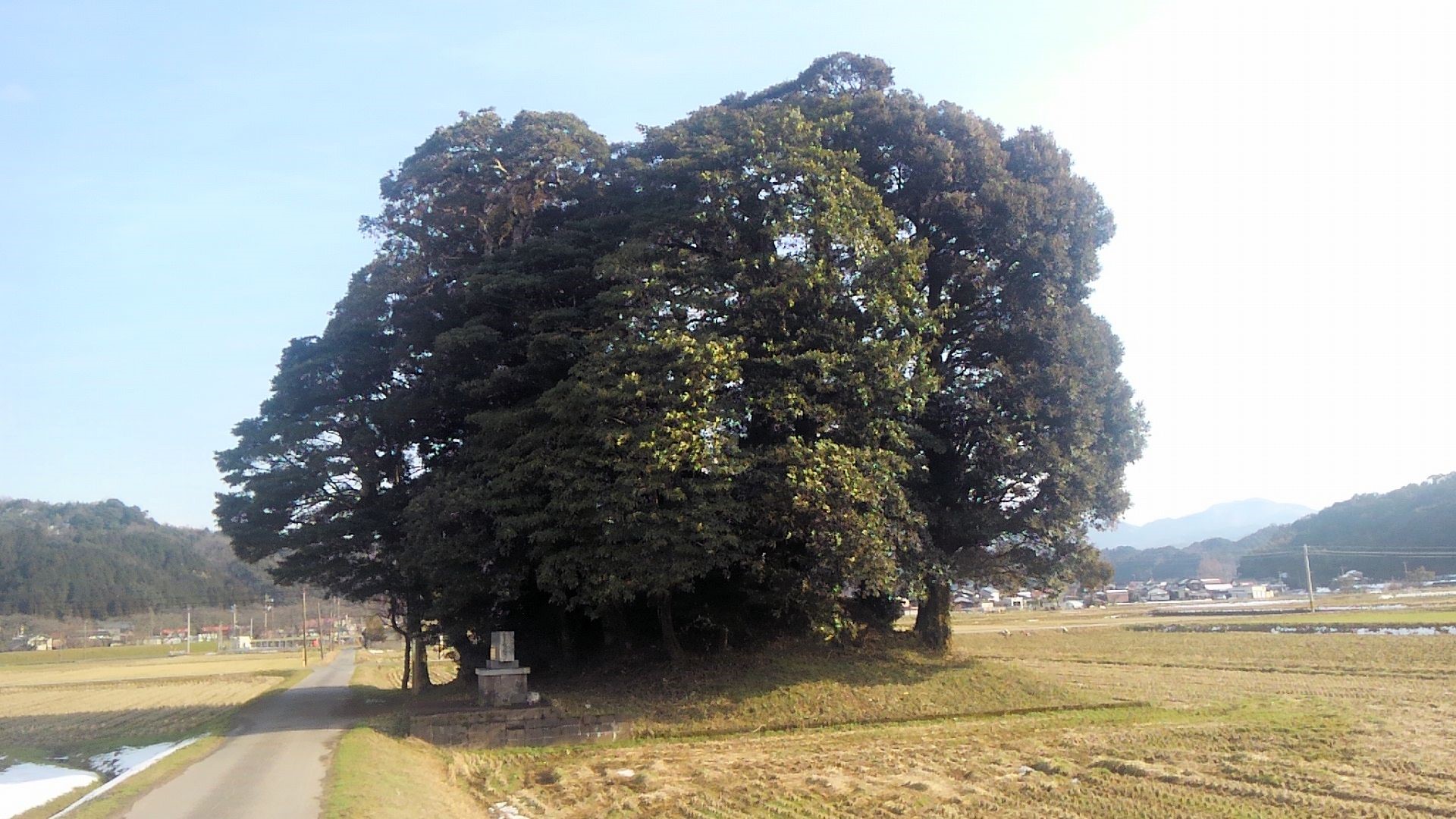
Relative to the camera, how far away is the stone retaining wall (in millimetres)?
17938

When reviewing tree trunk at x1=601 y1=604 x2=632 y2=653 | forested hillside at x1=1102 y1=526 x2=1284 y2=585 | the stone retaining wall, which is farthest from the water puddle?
forested hillside at x1=1102 y1=526 x2=1284 y2=585

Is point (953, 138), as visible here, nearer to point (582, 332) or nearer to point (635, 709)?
point (582, 332)

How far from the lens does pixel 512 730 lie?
1808cm

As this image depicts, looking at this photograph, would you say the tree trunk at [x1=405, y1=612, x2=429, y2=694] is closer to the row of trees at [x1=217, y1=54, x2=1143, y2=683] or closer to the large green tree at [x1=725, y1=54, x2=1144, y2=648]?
the row of trees at [x1=217, y1=54, x2=1143, y2=683]

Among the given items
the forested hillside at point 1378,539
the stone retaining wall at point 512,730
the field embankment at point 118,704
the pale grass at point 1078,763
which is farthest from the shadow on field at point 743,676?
the forested hillside at point 1378,539

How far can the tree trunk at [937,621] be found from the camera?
78.3ft

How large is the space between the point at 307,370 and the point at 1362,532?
10606cm

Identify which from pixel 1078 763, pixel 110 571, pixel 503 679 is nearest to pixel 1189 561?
pixel 110 571

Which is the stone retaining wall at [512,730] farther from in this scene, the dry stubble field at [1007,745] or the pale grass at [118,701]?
the pale grass at [118,701]

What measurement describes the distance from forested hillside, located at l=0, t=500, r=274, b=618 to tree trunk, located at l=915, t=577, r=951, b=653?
93246 millimetres

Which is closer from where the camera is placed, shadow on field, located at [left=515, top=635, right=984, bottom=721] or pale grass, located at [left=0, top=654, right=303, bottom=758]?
shadow on field, located at [left=515, top=635, right=984, bottom=721]

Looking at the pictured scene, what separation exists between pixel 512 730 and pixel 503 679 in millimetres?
2349

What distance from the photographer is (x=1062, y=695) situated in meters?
20.5

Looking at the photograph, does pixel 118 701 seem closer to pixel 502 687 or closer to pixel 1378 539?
pixel 502 687
